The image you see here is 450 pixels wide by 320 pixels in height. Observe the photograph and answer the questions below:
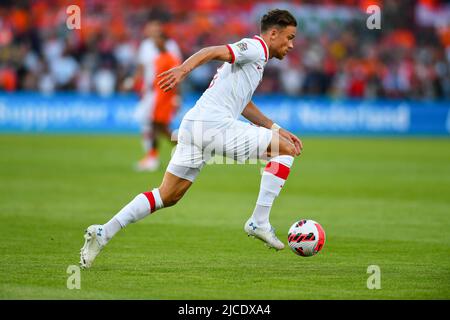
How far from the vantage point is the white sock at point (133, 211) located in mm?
8641

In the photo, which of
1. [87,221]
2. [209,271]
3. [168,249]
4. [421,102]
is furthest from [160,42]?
[421,102]

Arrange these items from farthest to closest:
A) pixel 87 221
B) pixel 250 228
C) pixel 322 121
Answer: pixel 322 121 → pixel 87 221 → pixel 250 228

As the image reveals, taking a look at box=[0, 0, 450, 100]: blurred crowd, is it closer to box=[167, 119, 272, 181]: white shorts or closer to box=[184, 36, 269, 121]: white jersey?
box=[184, 36, 269, 121]: white jersey

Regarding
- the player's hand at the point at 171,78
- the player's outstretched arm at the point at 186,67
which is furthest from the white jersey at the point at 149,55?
the player's hand at the point at 171,78

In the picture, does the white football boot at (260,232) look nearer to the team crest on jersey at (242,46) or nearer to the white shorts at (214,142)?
the white shorts at (214,142)

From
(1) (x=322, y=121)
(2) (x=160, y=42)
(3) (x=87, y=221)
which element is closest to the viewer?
(3) (x=87, y=221)

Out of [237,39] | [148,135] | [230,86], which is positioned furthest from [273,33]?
[237,39]

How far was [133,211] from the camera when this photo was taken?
8.70 m

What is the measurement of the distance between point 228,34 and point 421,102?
706 cm

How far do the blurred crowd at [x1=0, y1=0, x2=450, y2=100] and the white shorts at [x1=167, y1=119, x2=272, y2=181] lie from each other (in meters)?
20.2

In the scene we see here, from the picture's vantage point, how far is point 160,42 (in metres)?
19.2

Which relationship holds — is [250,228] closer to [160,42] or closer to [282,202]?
[282,202]

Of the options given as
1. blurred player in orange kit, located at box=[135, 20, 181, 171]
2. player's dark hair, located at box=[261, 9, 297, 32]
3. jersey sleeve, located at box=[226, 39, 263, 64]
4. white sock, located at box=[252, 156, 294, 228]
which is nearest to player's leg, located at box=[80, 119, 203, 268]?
white sock, located at box=[252, 156, 294, 228]

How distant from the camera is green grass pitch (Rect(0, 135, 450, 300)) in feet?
25.5
